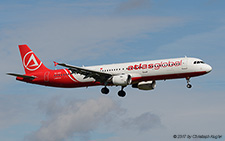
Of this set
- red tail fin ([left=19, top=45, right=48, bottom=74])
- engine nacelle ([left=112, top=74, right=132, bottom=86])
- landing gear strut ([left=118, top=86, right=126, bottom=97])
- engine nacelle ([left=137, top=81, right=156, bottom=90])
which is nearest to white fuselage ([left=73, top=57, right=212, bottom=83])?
engine nacelle ([left=112, top=74, right=132, bottom=86])

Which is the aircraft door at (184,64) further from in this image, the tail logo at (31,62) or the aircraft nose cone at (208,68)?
the tail logo at (31,62)

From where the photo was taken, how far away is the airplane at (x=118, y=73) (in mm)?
62188

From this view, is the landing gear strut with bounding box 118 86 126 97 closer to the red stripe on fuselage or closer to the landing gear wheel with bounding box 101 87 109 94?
the landing gear wheel with bounding box 101 87 109 94

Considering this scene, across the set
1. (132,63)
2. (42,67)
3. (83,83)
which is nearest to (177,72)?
(132,63)

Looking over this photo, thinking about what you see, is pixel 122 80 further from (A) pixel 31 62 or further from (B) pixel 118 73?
(A) pixel 31 62

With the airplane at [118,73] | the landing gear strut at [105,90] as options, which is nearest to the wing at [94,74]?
the airplane at [118,73]

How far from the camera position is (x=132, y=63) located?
65.1 metres

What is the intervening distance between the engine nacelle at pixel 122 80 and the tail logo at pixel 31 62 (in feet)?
52.2

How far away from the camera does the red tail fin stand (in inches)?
2876

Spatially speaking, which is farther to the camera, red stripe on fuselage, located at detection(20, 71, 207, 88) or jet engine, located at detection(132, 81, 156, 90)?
jet engine, located at detection(132, 81, 156, 90)

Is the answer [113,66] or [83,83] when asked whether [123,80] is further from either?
[83,83]

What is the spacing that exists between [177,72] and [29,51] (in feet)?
89.8

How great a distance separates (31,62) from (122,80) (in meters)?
18.7

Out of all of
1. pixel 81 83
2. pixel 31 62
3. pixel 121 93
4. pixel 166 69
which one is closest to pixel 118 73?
pixel 121 93
